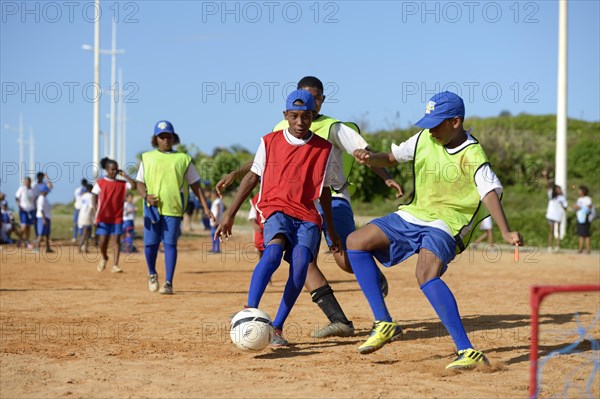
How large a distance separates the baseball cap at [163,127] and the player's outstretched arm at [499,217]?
18.6ft

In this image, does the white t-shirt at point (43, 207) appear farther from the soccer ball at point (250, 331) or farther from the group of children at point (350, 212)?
the soccer ball at point (250, 331)

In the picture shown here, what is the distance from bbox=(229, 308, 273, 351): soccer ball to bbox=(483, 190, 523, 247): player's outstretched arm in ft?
6.07

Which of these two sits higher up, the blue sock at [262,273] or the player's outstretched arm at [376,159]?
the player's outstretched arm at [376,159]

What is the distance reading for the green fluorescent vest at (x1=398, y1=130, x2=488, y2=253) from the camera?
247 inches

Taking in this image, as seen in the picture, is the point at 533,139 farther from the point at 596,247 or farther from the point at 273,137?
the point at 273,137

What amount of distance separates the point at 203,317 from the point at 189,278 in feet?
18.3

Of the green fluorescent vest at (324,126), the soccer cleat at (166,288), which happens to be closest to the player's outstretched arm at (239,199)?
the green fluorescent vest at (324,126)

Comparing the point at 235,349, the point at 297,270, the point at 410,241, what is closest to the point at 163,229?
the point at 235,349

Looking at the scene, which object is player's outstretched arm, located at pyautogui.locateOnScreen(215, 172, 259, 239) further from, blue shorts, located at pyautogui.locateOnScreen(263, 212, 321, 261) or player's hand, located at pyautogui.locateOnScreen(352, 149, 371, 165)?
player's hand, located at pyautogui.locateOnScreen(352, 149, 371, 165)

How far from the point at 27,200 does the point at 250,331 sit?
16.3 meters

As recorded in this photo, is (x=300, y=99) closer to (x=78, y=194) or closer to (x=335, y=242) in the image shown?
(x=335, y=242)

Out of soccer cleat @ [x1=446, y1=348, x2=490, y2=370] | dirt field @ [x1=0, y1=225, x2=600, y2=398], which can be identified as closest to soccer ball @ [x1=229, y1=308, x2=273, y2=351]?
dirt field @ [x1=0, y1=225, x2=600, y2=398]

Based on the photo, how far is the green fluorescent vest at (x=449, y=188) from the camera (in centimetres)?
627

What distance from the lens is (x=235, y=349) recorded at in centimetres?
695
